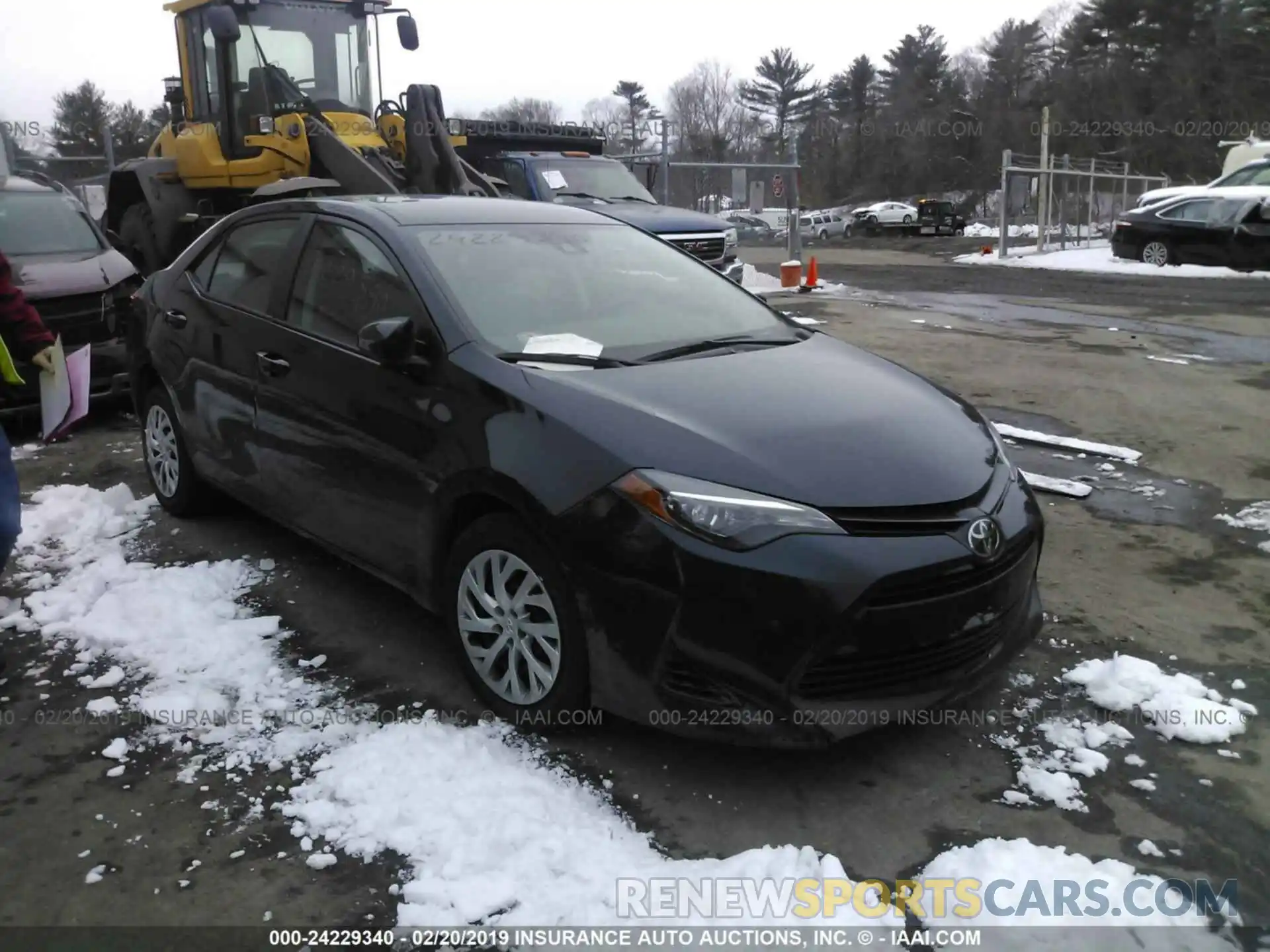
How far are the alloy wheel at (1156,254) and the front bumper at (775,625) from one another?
19.8m

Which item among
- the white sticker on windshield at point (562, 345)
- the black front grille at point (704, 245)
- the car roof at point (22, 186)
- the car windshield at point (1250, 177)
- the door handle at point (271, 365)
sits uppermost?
the car windshield at point (1250, 177)

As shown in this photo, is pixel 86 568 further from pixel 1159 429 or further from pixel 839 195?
pixel 839 195

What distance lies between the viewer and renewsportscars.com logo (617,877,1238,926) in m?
2.45

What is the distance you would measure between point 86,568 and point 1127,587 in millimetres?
4606

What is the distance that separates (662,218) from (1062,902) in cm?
1073

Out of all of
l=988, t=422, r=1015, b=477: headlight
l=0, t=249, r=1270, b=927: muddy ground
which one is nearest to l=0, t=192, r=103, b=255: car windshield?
l=0, t=249, r=1270, b=927: muddy ground

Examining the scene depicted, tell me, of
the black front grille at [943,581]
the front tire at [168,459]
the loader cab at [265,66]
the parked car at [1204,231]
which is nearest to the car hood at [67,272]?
the front tire at [168,459]

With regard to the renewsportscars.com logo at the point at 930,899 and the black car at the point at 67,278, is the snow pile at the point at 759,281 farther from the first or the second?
the renewsportscars.com logo at the point at 930,899

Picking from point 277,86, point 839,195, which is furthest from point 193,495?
point 839,195

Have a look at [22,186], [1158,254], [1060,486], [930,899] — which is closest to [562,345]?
[930,899]

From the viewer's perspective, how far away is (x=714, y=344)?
377 centimetres

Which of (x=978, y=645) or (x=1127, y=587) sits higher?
(x=978, y=645)

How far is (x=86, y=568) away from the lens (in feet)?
15.1

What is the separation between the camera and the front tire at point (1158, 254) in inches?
778
